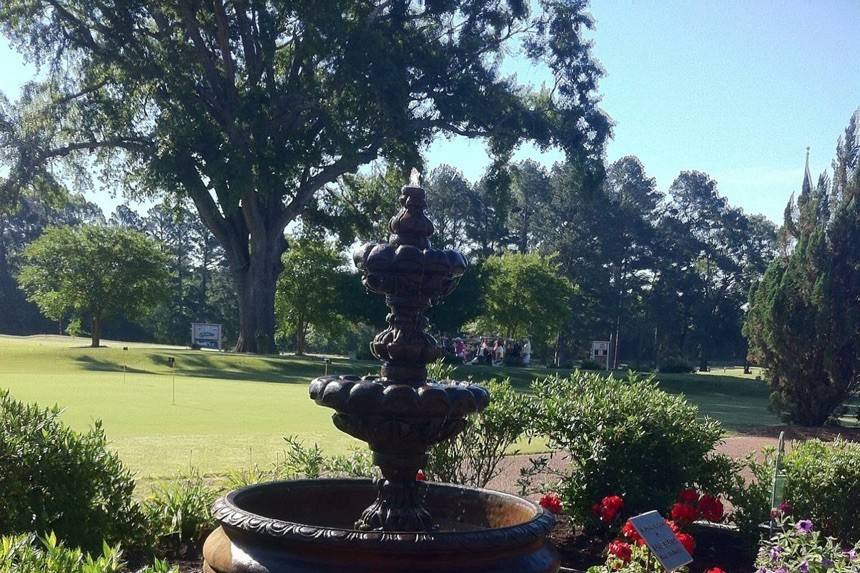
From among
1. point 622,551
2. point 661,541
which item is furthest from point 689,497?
point 661,541

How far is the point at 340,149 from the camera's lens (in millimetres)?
31750

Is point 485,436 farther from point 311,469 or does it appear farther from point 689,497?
point 689,497

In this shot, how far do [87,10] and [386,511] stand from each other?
32389 mm

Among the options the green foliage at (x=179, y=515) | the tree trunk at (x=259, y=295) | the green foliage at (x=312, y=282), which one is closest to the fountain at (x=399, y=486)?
the green foliage at (x=179, y=515)

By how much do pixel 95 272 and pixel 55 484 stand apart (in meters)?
37.0

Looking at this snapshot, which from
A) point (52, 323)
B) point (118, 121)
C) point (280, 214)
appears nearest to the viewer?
point (118, 121)

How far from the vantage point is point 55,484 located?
5.71 metres

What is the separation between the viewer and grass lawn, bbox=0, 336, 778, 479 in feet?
39.4

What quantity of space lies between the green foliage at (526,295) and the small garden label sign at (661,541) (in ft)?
135

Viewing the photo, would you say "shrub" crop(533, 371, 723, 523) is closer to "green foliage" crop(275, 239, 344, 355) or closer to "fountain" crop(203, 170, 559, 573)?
"fountain" crop(203, 170, 559, 573)

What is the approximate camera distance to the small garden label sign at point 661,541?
462 centimetres

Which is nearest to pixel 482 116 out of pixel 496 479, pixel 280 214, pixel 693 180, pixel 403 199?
pixel 280 214

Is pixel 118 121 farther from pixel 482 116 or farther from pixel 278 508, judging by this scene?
pixel 278 508

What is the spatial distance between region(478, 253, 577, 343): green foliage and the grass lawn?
1009 centimetres
